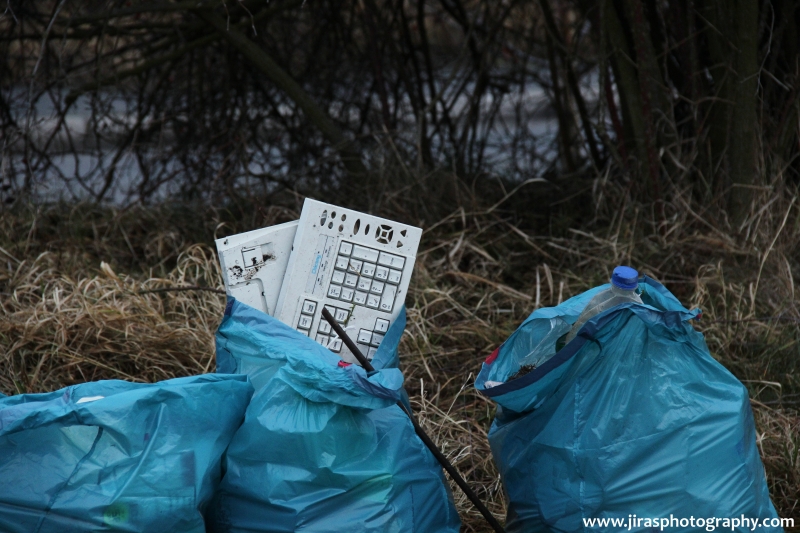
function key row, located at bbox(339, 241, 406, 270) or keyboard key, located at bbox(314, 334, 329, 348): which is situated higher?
function key row, located at bbox(339, 241, 406, 270)

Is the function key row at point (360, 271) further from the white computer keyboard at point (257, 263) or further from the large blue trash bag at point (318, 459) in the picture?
the large blue trash bag at point (318, 459)

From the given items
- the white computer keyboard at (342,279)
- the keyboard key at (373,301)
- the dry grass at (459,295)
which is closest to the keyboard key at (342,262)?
the white computer keyboard at (342,279)

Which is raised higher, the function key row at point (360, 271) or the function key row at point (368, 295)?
the function key row at point (360, 271)

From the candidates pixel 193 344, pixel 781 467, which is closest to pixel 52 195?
pixel 193 344

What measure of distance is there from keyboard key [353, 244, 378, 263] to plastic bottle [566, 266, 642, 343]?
58cm

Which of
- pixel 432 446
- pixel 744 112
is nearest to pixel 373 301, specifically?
pixel 432 446

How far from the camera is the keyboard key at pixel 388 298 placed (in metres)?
2.20

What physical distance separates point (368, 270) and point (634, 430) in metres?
0.82

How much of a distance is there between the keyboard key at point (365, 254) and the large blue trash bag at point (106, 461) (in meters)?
0.63

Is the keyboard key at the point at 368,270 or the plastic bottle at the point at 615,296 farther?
the keyboard key at the point at 368,270

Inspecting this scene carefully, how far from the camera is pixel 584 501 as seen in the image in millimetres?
1783

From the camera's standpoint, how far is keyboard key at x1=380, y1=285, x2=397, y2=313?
2195 mm

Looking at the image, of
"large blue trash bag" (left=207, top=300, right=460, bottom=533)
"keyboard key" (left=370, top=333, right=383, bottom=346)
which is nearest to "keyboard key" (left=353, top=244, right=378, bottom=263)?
"keyboard key" (left=370, top=333, right=383, bottom=346)

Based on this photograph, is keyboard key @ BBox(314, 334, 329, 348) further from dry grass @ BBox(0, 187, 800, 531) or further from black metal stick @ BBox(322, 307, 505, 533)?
dry grass @ BBox(0, 187, 800, 531)
